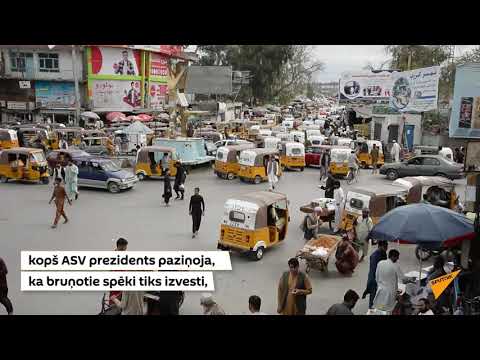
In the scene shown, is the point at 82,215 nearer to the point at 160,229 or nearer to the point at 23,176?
the point at 160,229

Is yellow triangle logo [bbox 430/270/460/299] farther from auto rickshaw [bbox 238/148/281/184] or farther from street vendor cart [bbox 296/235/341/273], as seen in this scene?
auto rickshaw [bbox 238/148/281/184]

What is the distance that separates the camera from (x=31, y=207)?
46.1 ft

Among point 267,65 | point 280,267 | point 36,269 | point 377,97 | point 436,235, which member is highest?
point 267,65

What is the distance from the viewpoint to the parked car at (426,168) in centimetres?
1844

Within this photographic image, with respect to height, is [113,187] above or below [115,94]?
below

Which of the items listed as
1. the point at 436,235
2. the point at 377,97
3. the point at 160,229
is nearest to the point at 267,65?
→ the point at 377,97

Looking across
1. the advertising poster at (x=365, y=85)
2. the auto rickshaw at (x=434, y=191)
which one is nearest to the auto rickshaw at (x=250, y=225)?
the auto rickshaw at (x=434, y=191)

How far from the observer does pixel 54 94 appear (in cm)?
3491

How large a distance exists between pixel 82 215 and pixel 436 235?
9912mm

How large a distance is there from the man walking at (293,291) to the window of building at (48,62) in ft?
108

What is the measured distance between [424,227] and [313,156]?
50.4 ft

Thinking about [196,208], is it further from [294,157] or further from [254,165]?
[294,157]

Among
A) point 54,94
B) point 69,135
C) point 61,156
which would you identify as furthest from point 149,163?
point 54,94

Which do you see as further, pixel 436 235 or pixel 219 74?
pixel 219 74
